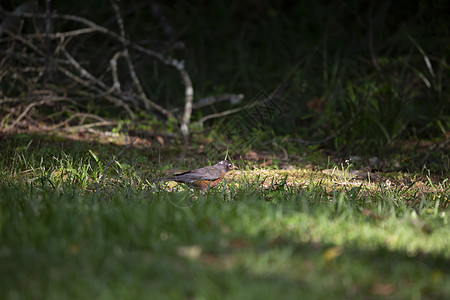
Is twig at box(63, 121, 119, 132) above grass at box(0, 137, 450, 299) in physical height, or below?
below

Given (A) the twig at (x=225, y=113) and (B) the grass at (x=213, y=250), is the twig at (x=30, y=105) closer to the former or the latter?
(A) the twig at (x=225, y=113)

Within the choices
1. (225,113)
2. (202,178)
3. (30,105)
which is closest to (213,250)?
(202,178)

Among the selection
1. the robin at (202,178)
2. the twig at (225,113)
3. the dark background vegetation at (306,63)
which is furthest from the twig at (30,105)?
the robin at (202,178)

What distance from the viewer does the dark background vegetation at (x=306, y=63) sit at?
23.2 feet

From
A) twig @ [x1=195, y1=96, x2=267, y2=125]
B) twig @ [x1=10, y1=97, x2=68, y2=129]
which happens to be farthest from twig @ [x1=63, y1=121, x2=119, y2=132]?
twig @ [x1=195, y1=96, x2=267, y2=125]

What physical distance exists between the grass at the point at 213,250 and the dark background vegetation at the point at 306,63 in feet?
10.4

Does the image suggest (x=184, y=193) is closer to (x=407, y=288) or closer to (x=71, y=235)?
(x=71, y=235)

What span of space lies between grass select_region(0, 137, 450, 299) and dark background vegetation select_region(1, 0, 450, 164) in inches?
125

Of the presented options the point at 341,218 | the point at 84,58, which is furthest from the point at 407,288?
the point at 84,58

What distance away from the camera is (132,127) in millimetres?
7176

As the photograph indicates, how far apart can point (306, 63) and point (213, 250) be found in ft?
21.4

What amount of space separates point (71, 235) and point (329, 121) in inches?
198

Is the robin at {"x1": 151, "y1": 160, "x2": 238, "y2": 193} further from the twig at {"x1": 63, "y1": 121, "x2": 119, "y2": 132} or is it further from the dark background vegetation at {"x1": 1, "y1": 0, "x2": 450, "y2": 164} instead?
the twig at {"x1": 63, "y1": 121, "x2": 119, "y2": 132}

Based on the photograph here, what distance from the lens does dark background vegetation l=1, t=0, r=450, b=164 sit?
7074 mm
